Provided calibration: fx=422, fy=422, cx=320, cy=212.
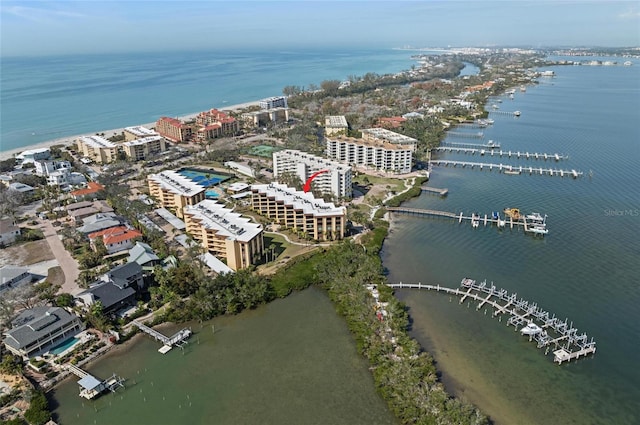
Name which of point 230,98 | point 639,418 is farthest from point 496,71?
point 639,418

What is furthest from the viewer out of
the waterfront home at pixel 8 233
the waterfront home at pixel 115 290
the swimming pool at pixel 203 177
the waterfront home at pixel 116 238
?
the swimming pool at pixel 203 177

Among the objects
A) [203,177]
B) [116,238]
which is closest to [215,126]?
[203,177]

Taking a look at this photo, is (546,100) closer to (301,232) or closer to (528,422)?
(301,232)

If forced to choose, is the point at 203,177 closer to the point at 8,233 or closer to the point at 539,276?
the point at 8,233

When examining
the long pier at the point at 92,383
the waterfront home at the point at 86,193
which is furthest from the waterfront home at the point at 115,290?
the waterfront home at the point at 86,193

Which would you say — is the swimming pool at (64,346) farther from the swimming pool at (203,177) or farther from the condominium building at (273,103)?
the condominium building at (273,103)

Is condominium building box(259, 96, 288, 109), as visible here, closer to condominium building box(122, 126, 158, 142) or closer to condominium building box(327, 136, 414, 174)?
condominium building box(122, 126, 158, 142)

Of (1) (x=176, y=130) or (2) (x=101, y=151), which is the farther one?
(1) (x=176, y=130)

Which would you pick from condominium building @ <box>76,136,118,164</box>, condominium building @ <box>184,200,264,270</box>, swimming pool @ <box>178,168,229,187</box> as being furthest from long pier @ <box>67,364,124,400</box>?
condominium building @ <box>76,136,118,164</box>
